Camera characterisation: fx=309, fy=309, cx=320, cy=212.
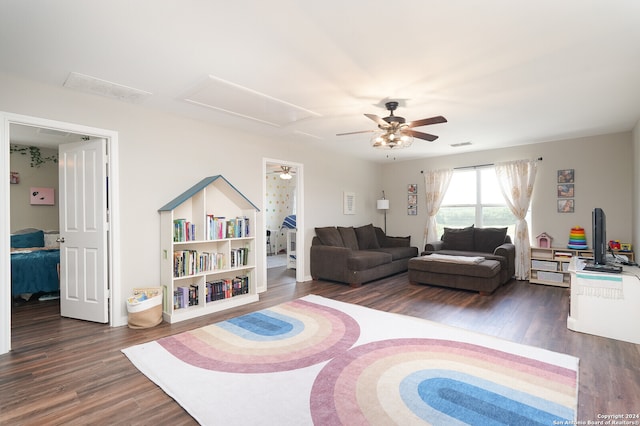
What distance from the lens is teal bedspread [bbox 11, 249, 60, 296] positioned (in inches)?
164

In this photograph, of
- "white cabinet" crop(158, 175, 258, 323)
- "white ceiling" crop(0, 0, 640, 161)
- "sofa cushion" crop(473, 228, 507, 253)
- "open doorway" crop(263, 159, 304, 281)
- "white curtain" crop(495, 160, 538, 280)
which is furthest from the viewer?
"open doorway" crop(263, 159, 304, 281)

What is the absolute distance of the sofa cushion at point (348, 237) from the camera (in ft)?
19.8

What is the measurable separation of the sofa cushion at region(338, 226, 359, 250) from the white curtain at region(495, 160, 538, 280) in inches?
117

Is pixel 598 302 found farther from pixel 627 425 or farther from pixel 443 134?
pixel 443 134

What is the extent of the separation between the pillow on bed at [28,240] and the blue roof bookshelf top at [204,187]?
10.0ft

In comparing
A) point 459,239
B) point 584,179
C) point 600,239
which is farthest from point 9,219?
point 584,179

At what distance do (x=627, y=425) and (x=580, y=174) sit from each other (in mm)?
4703

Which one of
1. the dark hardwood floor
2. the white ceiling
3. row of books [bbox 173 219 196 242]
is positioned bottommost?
the dark hardwood floor

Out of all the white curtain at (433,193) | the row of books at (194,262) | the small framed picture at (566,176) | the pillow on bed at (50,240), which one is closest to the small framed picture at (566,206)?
the small framed picture at (566,176)

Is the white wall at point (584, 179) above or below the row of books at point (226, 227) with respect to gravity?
above

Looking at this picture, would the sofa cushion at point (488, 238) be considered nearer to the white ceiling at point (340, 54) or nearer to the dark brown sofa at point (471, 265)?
the dark brown sofa at point (471, 265)

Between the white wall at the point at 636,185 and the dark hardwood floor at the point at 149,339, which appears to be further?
the white wall at the point at 636,185

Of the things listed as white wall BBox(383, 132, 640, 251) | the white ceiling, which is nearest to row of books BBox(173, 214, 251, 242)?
the white ceiling

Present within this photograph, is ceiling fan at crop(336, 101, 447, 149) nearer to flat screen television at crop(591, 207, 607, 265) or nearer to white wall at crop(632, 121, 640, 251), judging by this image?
flat screen television at crop(591, 207, 607, 265)
